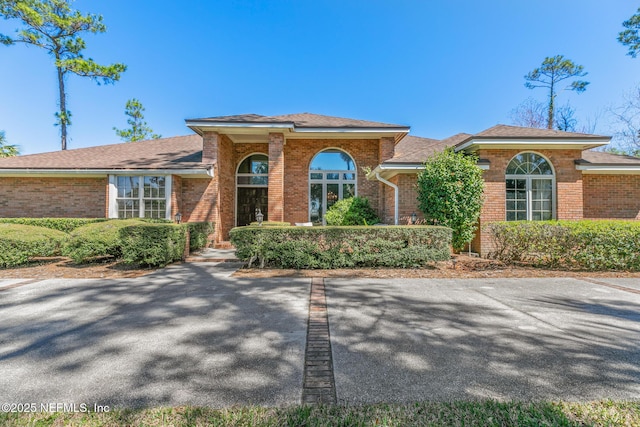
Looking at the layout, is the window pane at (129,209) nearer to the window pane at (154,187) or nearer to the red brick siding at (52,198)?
the window pane at (154,187)

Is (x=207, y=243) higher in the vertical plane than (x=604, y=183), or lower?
lower

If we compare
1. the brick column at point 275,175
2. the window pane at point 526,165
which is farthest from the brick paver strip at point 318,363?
the window pane at point 526,165

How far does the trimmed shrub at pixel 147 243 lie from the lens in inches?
272

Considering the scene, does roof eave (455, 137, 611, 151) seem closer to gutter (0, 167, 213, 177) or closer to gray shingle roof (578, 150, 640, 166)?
gray shingle roof (578, 150, 640, 166)

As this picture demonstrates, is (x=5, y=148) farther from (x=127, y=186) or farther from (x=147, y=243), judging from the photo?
(x=147, y=243)

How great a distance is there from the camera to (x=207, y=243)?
10.9 meters

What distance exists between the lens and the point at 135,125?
34.1m

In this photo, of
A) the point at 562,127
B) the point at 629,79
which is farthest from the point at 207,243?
the point at 562,127

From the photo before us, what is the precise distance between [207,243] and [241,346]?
28.2 feet

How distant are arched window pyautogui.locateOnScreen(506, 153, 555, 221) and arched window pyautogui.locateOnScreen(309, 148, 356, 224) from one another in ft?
19.9

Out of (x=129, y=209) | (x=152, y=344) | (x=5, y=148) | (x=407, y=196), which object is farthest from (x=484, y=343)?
(x=5, y=148)

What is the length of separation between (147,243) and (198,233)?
2.79 metres

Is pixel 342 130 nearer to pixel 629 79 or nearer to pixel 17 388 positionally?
→ pixel 17 388

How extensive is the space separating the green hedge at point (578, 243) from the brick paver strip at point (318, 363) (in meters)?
6.28
